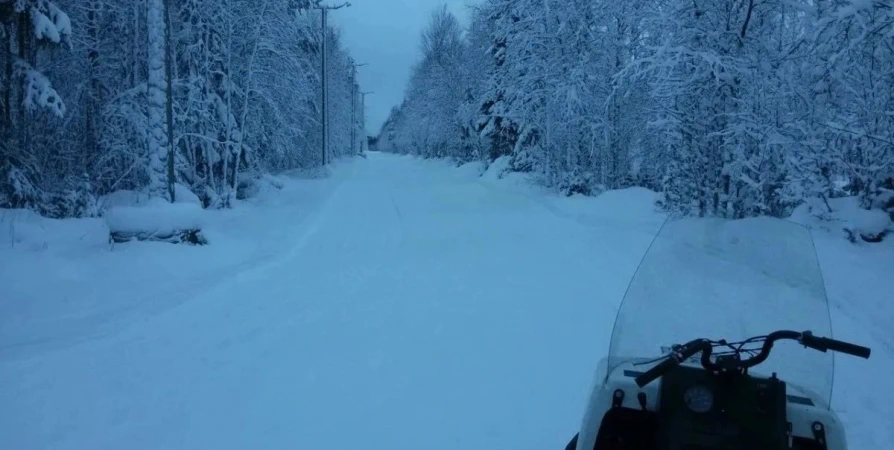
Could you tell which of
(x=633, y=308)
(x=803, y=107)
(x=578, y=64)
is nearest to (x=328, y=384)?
(x=633, y=308)

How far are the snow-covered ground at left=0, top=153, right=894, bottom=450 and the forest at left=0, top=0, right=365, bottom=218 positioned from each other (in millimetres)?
2373

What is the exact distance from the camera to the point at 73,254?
10227 mm

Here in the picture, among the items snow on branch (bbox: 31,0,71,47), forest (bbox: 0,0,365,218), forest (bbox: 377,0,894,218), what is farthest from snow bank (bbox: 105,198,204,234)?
forest (bbox: 377,0,894,218)

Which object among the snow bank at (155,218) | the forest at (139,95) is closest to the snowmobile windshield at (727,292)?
the snow bank at (155,218)

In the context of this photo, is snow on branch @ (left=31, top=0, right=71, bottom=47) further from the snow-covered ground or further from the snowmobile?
the snowmobile

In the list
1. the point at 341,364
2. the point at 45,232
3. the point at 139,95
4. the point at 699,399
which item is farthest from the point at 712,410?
the point at 139,95

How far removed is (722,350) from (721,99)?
1139 cm

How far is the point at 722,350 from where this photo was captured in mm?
3203

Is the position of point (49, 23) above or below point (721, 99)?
above

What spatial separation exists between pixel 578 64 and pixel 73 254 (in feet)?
57.8

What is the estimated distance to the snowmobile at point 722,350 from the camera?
2.60 metres

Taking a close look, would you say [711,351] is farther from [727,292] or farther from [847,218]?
[847,218]

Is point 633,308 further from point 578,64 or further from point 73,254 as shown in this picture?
point 578,64

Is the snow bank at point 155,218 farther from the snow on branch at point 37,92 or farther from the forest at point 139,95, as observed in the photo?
the snow on branch at point 37,92
